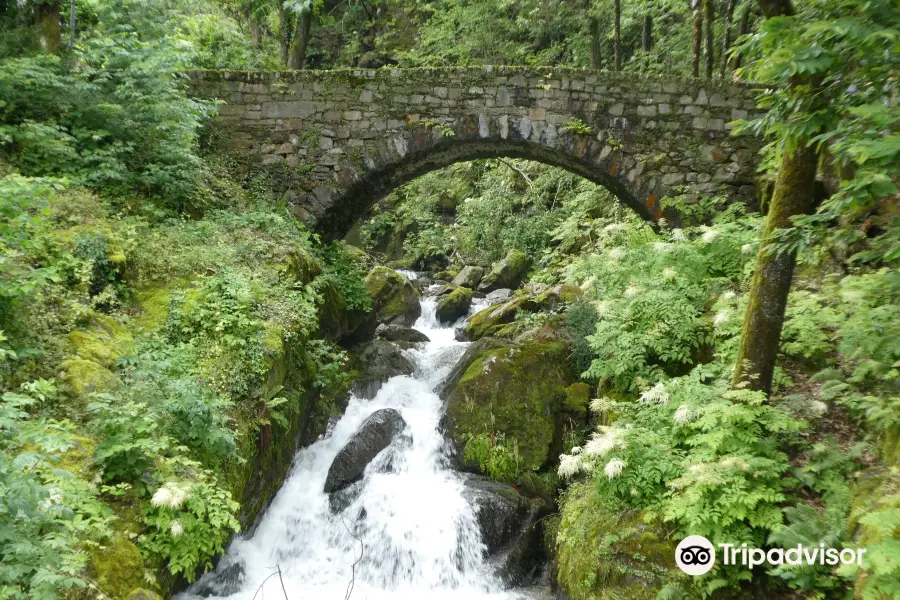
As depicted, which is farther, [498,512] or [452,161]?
[452,161]

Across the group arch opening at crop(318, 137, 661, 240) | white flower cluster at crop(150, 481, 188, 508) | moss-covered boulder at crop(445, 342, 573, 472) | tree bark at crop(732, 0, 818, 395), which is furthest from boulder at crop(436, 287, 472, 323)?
white flower cluster at crop(150, 481, 188, 508)

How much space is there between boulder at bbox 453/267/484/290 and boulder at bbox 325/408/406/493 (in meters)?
6.91

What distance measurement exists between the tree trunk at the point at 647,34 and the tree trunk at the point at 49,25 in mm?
12801

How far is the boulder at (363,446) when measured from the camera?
6.67m

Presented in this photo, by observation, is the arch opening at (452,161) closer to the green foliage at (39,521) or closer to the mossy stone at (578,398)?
the mossy stone at (578,398)

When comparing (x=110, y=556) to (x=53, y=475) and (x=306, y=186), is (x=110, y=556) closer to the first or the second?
(x=53, y=475)

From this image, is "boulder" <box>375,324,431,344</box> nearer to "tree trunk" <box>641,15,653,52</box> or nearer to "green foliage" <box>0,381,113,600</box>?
"green foliage" <box>0,381,113,600</box>

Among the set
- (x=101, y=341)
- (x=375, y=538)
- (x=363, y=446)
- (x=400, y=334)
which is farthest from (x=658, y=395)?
(x=400, y=334)

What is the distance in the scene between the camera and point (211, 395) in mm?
4484

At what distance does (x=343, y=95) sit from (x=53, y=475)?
7.23 m

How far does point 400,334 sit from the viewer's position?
10.9 m

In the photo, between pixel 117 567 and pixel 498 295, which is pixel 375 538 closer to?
pixel 117 567

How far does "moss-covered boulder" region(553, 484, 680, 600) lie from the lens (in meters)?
3.95

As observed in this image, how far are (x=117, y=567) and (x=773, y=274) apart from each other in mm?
5109
